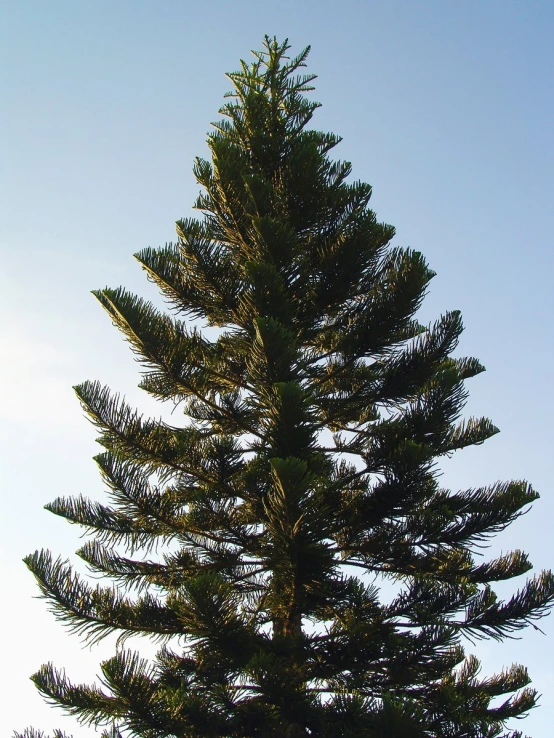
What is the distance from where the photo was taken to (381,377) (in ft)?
19.9

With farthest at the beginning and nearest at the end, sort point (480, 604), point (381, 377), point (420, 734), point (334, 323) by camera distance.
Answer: point (334, 323) < point (381, 377) < point (480, 604) < point (420, 734)

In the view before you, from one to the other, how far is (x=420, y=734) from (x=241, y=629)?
3.68ft

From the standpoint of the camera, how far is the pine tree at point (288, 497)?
14.7 feet

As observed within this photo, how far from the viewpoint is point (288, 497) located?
14.7ft

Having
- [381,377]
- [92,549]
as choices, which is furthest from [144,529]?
[381,377]

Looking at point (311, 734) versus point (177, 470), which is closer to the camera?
point (311, 734)

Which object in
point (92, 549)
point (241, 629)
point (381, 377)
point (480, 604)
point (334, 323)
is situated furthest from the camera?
point (334, 323)

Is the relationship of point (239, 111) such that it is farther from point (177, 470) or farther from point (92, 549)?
point (92, 549)

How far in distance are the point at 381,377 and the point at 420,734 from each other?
8.90 ft

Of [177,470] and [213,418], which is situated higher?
[213,418]

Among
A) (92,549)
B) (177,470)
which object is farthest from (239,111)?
(92,549)

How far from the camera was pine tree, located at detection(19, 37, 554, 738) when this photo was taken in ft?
14.7

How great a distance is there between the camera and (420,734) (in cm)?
404

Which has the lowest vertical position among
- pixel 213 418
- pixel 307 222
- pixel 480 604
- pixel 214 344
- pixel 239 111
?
pixel 480 604
